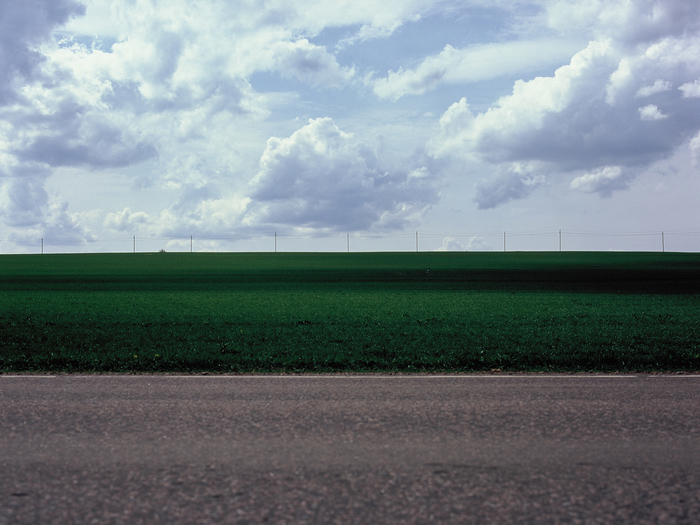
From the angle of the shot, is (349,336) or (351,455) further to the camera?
(349,336)

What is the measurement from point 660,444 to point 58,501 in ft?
19.8

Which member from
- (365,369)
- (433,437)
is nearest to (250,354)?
(365,369)

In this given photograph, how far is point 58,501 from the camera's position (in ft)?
15.1

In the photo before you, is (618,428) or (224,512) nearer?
(224,512)

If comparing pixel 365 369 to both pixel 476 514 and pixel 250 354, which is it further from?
pixel 476 514

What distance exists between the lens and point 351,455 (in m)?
5.59

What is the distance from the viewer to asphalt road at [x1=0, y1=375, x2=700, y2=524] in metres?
4.44

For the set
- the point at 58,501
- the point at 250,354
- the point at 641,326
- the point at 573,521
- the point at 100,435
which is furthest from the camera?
the point at 641,326

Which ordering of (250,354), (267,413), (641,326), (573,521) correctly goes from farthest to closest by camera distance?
(641,326) → (250,354) → (267,413) → (573,521)

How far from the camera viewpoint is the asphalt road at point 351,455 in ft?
14.6

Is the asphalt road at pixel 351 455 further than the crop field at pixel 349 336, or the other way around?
the crop field at pixel 349 336

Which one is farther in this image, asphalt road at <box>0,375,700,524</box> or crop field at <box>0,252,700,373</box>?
crop field at <box>0,252,700,373</box>

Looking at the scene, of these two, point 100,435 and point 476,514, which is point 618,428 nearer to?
point 476,514

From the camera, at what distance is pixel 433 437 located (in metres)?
6.16
